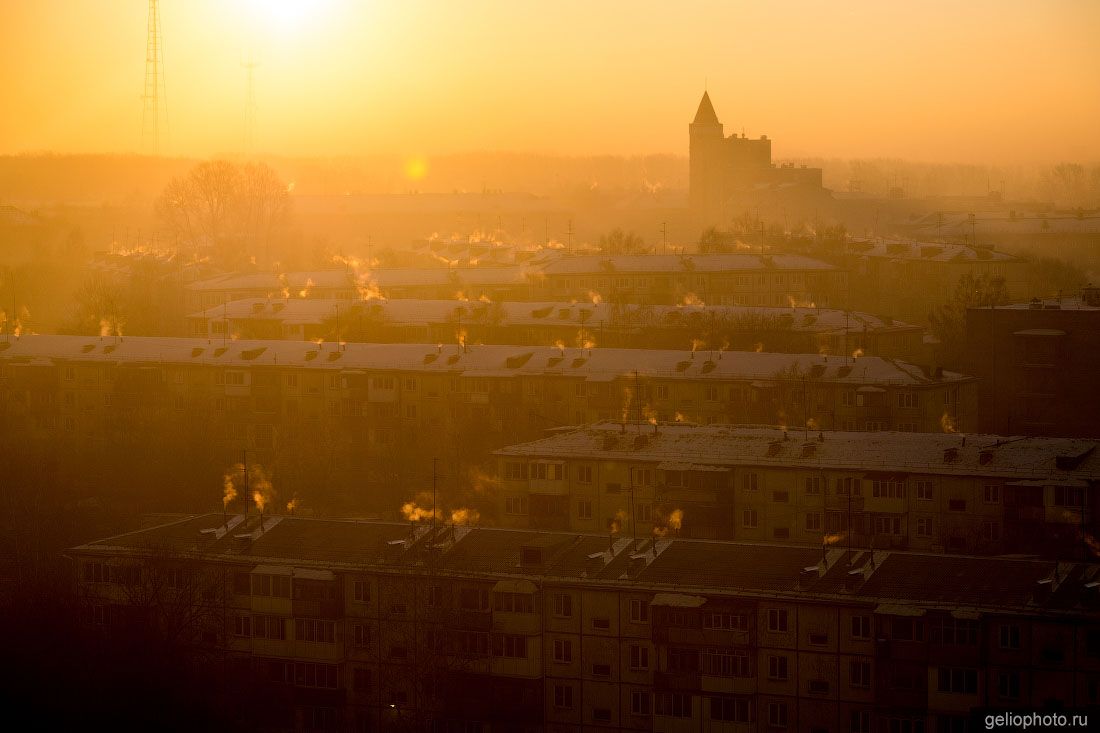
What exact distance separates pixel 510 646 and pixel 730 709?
145 cm

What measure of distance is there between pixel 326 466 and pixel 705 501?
17.0 feet

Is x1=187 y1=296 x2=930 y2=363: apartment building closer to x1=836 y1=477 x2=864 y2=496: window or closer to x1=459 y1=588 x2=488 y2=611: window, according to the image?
x1=836 y1=477 x2=864 y2=496: window

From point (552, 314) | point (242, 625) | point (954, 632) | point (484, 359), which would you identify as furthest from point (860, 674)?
point (552, 314)

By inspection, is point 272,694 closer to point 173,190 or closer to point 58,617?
point 58,617

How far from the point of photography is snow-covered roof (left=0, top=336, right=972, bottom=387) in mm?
17672

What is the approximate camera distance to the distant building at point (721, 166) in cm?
3972

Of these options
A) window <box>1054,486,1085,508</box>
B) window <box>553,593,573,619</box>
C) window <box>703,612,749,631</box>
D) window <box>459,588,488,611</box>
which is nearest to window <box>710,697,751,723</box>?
window <box>703,612,749,631</box>

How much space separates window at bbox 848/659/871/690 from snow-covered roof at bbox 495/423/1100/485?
336 cm

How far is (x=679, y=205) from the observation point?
4531 cm

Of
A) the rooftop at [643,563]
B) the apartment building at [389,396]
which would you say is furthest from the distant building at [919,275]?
the rooftop at [643,563]

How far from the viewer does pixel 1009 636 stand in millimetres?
9875

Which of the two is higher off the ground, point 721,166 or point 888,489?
point 721,166

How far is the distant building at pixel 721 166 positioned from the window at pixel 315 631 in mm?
28752

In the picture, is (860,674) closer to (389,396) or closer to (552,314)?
(389,396)
